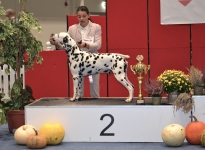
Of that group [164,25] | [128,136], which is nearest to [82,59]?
[128,136]

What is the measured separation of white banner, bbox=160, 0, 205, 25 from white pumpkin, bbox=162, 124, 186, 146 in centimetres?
228

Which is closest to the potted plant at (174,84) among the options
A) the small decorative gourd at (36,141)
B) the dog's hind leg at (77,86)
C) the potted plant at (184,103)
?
the potted plant at (184,103)

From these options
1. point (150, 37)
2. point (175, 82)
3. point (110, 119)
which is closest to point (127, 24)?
point (150, 37)

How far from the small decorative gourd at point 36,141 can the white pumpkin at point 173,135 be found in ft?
3.72

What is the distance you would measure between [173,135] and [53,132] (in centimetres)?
114

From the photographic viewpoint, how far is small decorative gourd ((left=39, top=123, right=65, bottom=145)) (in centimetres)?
375

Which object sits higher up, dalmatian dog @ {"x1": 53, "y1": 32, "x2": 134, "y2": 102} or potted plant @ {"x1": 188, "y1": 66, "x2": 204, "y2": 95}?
dalmatian dog @ {"x1": 53, "y1": 32, "x2": 134, "y2": 102}

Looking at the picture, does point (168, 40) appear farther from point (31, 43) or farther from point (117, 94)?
point (31, 43)

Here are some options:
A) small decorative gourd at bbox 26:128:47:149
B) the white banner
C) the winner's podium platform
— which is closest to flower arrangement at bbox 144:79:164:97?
the winner's podium platform

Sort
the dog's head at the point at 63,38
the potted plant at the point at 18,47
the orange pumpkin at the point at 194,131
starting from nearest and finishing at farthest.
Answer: the orange pumpkin at the point at 194,131
the dog's head at the point at 63,38
the potted plant at the point at 18,47

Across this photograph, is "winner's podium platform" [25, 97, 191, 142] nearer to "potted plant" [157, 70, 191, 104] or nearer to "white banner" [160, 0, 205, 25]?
"potted plant" [157, 70, 191, 104]

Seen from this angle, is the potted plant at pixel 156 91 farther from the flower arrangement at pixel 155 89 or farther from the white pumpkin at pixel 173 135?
the white pumpkin at pixel 173 135

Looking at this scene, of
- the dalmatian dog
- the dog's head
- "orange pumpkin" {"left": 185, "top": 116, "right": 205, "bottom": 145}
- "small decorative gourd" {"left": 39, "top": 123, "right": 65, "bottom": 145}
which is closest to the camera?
"orange pumpkin" {"left": 185, "top": 116, "right": 205, "bottom": 145}

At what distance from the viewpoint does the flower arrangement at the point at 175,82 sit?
391cm
